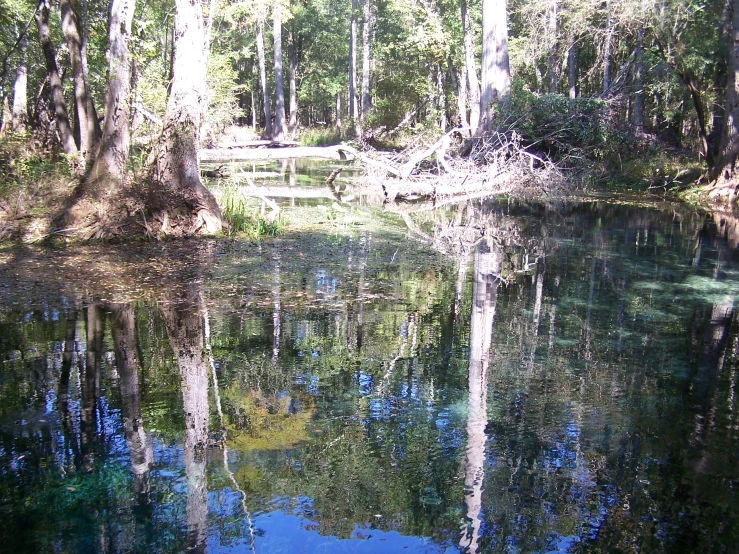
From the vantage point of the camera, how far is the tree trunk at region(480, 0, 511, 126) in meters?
21.1

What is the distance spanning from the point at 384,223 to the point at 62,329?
23.8 ft

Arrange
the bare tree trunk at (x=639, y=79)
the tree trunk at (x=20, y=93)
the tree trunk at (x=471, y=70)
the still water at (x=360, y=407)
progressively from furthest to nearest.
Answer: the tree trunk at (x=471, y=70), the bare tree trunk at (x=639, y=79), the tree trunk at (x=20, y=93), the still water at (x=360, y=407)

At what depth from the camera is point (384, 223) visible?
1251 cm

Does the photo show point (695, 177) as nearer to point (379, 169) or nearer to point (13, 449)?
point (379, 169)

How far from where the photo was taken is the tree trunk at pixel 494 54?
69.3 feet

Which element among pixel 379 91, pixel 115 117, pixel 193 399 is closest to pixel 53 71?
pixel 115 117

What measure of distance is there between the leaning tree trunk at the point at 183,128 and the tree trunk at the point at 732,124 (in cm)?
1374

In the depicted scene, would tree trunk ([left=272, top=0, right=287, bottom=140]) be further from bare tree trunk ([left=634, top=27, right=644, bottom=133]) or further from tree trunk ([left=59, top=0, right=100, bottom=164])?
tree trunk ([left=59, top=0, right=100, bottom=164])

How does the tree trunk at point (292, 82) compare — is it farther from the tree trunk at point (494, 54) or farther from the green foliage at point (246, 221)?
the green foliage at point (246, 221)

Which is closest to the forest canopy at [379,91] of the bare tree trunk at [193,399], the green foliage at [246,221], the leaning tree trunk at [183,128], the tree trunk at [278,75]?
the leaning tree trunk at [183,128]

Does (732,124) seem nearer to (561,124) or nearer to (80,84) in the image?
(561,124)

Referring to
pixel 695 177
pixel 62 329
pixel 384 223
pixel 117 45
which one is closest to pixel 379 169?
pixel 384 223

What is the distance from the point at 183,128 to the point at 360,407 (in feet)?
23.6

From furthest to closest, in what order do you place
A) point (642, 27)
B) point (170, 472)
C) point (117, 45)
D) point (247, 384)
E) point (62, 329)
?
point (642, 27) < point (117, 45) < point (62, 329) < point (247, 384) < point (170, 472)
